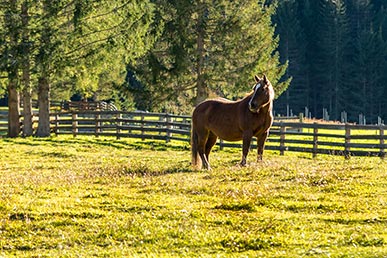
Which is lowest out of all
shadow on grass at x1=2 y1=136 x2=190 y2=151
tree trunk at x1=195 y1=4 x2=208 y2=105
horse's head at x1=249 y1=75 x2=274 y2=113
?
shadow on grass at x1=2 y1=136 x2=190 y2=151

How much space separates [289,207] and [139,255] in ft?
11.4

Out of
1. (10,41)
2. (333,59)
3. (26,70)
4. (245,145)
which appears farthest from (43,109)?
(333,59)

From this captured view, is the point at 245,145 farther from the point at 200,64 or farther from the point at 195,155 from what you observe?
the point at 200,64

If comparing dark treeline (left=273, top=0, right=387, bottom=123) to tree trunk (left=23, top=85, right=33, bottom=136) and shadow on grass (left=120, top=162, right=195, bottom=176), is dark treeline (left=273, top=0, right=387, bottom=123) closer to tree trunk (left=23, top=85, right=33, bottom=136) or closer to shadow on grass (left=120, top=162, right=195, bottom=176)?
tree trunk (left=23, top=85, right=33, bottom=136)

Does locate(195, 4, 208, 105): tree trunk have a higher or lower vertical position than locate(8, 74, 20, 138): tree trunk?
higher

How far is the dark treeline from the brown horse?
58.4 m

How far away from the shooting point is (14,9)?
95.3 feet

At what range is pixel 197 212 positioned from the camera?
10.7 m

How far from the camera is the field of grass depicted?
8.83 meters

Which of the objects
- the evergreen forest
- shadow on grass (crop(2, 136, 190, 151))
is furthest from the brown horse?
the evergreen forest

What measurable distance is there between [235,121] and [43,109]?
16.5 meters

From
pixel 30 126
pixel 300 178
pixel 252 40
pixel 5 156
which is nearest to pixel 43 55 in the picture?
pixel 30 126

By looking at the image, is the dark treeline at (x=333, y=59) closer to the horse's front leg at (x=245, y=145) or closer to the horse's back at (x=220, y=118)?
the horse's back at (x=220, y=118)

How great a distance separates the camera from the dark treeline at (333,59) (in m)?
74.1
